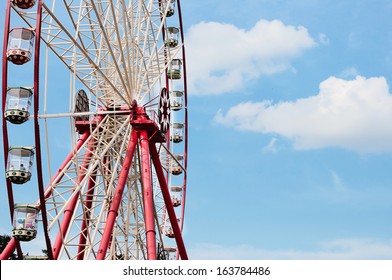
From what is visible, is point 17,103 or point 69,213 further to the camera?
point 69,213

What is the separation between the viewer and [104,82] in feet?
91.9

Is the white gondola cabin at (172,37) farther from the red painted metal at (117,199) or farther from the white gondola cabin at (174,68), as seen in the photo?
the red painted metal at (117,199)

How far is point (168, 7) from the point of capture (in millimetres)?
32375

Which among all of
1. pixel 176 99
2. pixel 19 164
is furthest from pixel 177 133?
pixel 19 164

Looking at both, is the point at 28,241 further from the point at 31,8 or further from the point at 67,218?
the point at 31,8

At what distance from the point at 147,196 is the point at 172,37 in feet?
33.5

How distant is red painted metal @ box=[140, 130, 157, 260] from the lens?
25688mm

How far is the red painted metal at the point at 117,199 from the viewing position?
24.1 m

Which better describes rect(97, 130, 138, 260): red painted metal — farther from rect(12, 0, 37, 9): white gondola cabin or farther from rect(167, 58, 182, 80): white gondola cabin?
rect(167, 58, 182, 80): white gondola cabin

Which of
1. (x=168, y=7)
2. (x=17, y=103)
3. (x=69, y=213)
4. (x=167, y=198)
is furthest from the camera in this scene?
(x=168, y=7)

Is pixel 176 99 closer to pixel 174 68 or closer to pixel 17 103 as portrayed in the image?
pixel 174 68
